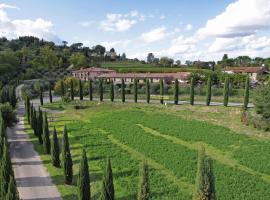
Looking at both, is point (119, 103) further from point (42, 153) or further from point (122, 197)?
point (122, 197)

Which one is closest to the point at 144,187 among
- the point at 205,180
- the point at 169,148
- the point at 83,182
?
the point at 205,180

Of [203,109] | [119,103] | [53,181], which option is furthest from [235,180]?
[119,103]

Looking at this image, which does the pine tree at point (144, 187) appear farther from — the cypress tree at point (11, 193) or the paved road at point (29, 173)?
the paved road at point (29, 173)

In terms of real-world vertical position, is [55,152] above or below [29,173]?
above

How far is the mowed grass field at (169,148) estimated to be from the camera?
80.9 ft

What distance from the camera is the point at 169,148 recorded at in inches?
1346

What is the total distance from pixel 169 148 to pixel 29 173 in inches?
530

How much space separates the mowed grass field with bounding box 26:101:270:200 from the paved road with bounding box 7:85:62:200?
2.50ft

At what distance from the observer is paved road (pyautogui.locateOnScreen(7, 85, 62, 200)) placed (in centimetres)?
2500

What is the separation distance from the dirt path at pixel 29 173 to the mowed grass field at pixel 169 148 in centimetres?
76

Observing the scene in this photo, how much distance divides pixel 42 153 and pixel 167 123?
57.5 feet

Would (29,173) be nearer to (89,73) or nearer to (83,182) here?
(83,182)

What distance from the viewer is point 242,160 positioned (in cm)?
2983

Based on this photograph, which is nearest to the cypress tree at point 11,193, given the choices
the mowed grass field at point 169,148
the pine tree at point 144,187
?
the mowed grass field at point 169,148
